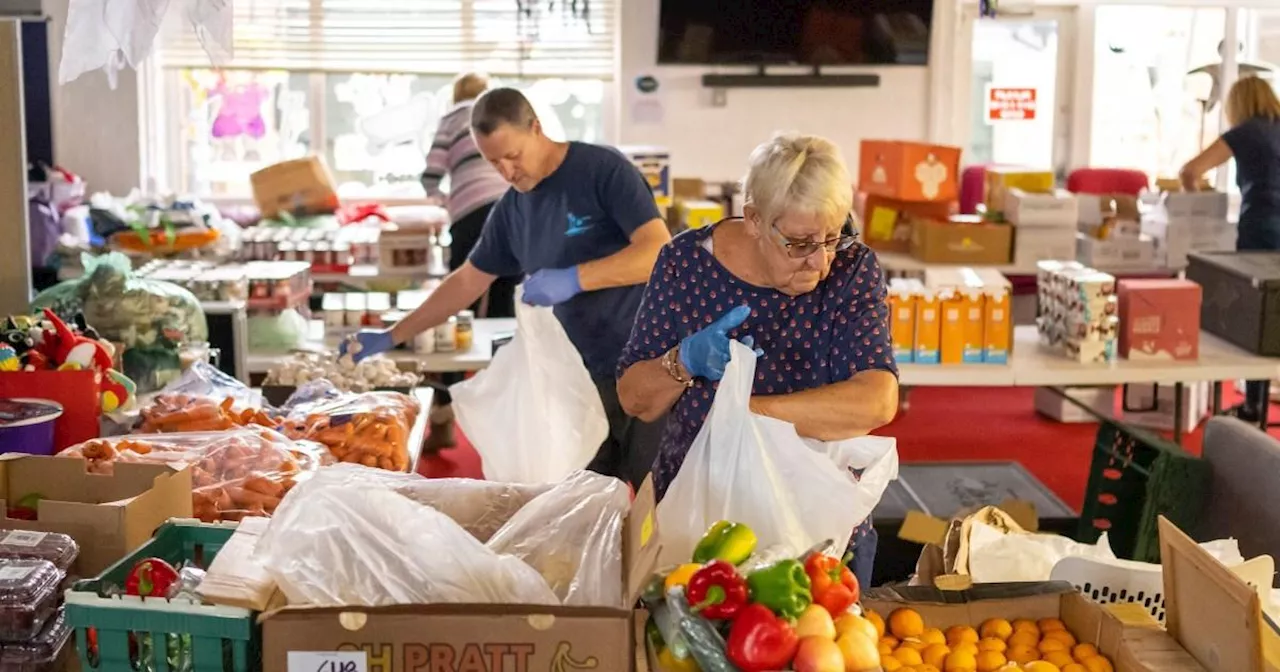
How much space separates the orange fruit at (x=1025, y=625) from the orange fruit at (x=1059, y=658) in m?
0.07

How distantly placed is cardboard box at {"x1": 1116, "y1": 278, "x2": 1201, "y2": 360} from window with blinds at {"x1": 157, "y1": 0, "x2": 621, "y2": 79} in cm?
406

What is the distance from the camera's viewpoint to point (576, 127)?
813 cm

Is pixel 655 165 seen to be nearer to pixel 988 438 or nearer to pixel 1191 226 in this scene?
pixel 988 438

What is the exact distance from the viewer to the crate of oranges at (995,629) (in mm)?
1898

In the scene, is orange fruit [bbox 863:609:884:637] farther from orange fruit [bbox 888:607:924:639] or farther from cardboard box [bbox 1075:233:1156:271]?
cardboard box [bbox 1075:233:1156:271]

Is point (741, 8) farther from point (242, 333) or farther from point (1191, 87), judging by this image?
point (242, 333)

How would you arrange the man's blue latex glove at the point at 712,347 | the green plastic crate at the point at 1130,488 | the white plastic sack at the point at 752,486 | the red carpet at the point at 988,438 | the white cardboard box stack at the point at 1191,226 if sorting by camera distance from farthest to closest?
the white cardboard box stack at the point at 1191,226
the red carpet at the point at 988,438
the green plastic crate at the point at 1130,488
the man's blue latex glove at the point at 712,347
the white plastic sack at the point at 752,486

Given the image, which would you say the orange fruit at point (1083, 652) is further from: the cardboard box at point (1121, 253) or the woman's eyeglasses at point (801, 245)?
the cardboard box at point (1121, 253)

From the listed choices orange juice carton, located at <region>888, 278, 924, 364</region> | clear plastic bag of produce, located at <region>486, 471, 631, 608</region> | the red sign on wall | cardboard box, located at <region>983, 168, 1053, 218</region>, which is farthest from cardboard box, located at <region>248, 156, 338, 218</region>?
clear plastic bag of produce, located at <region>486, 471, 631, 608</region>

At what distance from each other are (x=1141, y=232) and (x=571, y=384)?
4688 mm

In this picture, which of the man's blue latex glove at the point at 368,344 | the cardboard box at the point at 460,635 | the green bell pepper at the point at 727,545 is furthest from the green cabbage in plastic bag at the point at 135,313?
the green bell pepper at the point at 727,545

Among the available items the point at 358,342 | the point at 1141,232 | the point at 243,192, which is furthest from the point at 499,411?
the point at 243,192

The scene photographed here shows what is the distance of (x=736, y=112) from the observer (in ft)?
26.0

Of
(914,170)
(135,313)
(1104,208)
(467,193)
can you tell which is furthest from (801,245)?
(1104,208)
